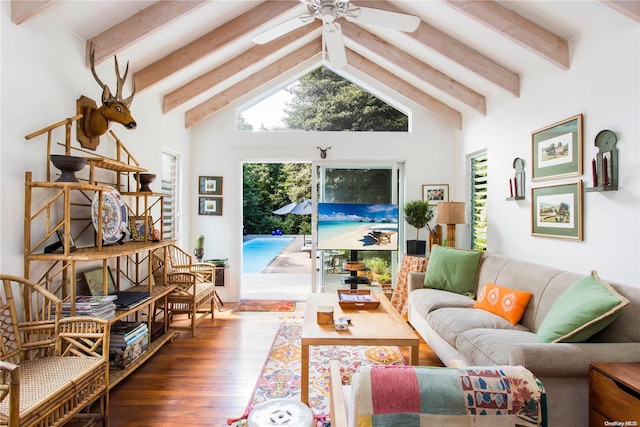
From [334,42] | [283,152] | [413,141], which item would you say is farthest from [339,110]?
[334,42]

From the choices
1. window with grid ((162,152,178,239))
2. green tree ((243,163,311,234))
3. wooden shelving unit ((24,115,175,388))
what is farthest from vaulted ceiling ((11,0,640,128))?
green tree ((243,163,311,234))

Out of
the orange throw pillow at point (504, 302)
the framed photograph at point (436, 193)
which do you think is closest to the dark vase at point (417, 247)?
the framed photograph at point (436, 193)

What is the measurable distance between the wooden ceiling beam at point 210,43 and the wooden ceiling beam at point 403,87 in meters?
1.48

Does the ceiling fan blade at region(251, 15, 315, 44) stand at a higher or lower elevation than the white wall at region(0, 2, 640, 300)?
higher

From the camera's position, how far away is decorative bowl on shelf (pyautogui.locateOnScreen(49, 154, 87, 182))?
7.32 feet

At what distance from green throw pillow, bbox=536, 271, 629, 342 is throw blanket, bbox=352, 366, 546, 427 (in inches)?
42.6

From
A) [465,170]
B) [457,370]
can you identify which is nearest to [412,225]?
[465,170]

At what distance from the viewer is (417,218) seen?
453cm

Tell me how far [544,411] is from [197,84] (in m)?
4.28

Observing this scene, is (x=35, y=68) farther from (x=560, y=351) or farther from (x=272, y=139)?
(x=560, y=351)

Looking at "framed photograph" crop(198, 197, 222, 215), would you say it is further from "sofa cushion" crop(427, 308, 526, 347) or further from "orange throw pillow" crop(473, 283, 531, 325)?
"orange throw pillow" crop(473, 283, 531, 325)

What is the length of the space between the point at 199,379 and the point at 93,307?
3.15 feet

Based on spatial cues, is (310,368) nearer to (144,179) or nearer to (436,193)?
(144,179)

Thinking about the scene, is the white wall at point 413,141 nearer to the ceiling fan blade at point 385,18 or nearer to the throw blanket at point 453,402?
the ceiling fan blade at point 385,18
